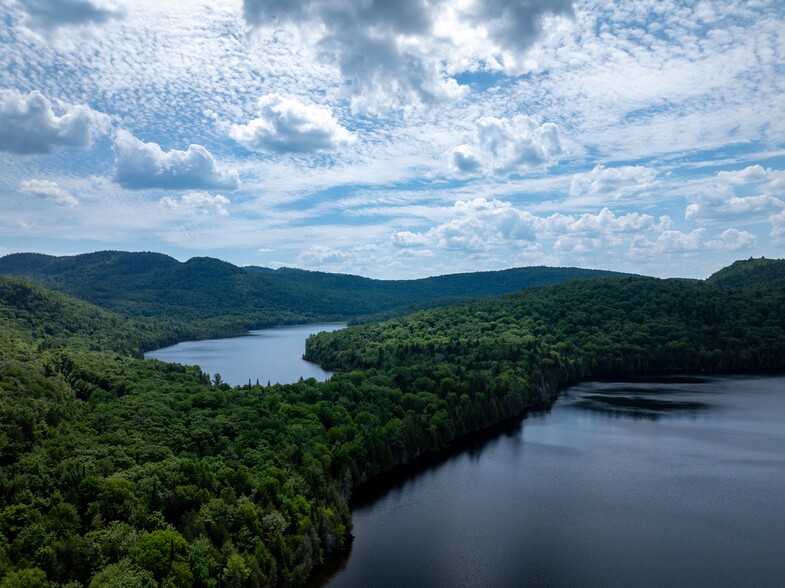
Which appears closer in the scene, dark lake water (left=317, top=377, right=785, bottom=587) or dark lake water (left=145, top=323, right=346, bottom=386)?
dark lake water (left=317, top=377, right=785, bottom=587)

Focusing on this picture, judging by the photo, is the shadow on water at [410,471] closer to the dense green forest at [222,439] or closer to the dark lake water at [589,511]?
the dark lake water at [589,511]

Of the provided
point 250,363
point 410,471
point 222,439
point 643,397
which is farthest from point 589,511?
point 250,363

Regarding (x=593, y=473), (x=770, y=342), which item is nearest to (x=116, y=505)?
(x=593, y=473)

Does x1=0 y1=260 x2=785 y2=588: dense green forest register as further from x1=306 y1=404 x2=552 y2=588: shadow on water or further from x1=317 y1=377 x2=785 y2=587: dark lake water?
x1=317 y1=377 x2=785 y2=587: dark lake water

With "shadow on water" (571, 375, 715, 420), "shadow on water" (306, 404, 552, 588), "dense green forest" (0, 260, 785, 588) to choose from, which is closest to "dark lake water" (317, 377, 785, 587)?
"shadow on water" (306, 404, 552, 588)

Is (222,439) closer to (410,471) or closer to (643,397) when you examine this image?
(410,471)

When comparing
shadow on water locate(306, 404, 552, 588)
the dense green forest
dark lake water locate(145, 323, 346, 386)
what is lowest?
shadow on water locate(306, 404, 552, 588)

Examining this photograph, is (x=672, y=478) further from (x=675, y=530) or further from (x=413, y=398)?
(x=413, y=398)
